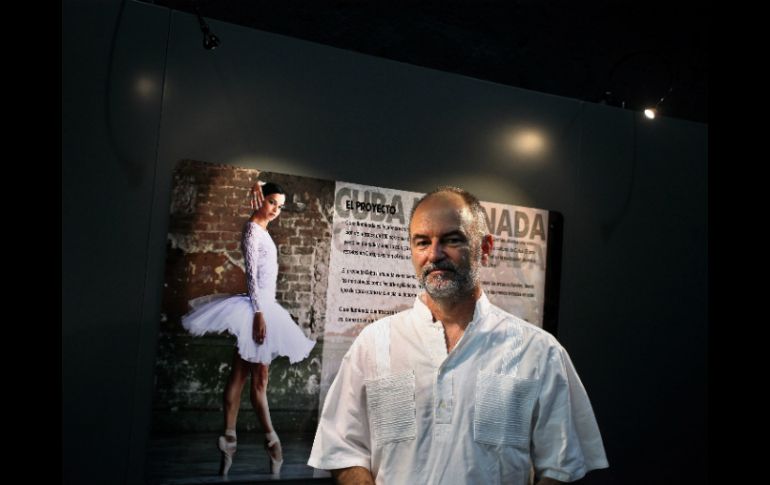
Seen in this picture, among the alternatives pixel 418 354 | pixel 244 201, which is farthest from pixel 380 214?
pixel 418 354

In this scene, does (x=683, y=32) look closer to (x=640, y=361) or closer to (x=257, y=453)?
(x=640, y=361)

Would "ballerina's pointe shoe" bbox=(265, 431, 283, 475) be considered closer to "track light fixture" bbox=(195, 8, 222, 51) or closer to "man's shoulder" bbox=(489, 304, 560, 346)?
"man's shoulder" bbox=(489, 304, 560, 346)

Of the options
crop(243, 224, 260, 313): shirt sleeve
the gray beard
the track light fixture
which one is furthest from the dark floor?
the track light fixture

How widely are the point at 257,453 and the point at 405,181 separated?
4.32 feet

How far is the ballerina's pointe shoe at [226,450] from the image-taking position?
2.50 m

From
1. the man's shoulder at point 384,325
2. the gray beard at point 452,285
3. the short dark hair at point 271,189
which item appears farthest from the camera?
the short dark hair at point 271,189

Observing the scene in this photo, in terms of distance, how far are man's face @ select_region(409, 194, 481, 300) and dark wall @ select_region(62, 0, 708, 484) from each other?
2.04 feet

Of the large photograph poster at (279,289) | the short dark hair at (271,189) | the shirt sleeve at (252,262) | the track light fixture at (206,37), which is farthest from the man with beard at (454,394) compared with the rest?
the track light fixture at (206,37)

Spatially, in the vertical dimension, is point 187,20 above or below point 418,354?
above

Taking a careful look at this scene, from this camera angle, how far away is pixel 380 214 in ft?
9.29

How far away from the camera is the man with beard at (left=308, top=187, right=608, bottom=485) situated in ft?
6.91

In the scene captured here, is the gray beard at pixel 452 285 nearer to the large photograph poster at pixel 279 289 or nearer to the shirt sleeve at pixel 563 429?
the shirt sleeve at pixel 563 429

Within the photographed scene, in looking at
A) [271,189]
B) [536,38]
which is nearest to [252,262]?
[271,189]

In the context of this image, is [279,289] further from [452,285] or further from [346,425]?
[452,285]
